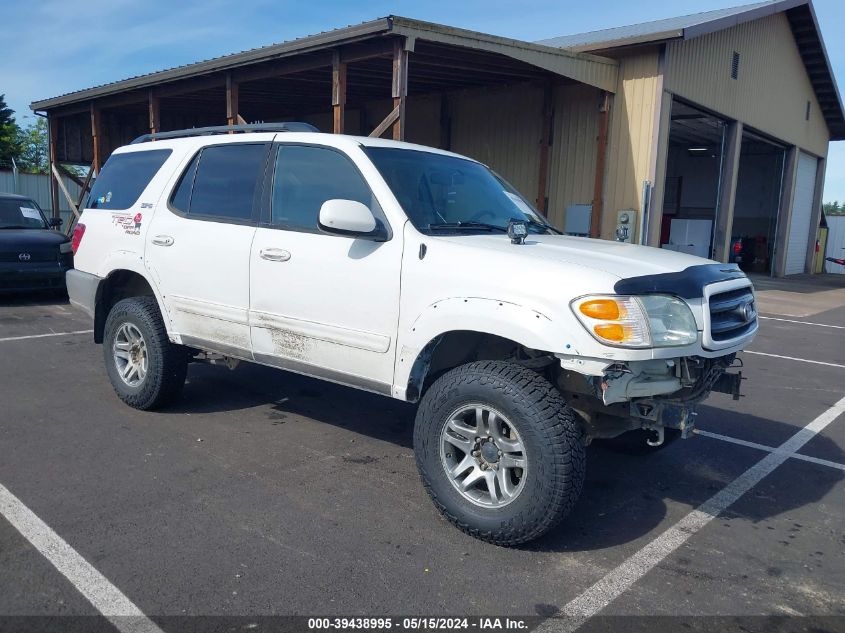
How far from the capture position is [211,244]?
4785mm

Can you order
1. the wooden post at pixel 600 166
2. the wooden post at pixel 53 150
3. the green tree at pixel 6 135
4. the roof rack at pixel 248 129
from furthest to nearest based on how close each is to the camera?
the green tree at pixel 6 135, the wooden post at pixel 53 150, the wooden post at pixel 600 166, the roof rack at pixel 248 129

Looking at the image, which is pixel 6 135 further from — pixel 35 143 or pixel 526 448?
pixel 526 448

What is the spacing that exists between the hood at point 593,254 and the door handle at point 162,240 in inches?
88.0

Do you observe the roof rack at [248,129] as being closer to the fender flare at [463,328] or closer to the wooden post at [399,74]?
the fender flare at [463,328]

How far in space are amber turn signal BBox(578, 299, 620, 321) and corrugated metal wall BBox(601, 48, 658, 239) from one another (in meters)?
12.2

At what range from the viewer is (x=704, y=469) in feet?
15.6

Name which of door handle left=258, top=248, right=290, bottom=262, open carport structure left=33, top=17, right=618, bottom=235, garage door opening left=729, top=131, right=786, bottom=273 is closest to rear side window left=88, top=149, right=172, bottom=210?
door handle left=258, top=248, right=290, bottom=262

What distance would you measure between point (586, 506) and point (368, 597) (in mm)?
1593

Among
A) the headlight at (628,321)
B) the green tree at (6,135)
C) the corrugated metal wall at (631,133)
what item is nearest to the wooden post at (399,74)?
the corrugated metal wall at (631,133)

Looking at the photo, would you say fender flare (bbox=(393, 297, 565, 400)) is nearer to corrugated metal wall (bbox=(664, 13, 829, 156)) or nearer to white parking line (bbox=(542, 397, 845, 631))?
white parking line (bbox=(542, 397, 845, 631))

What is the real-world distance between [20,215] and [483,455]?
11090 millimetres

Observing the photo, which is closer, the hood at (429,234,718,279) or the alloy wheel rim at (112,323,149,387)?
the hood at (429,234,718,279)

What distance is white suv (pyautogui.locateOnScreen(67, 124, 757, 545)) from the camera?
3328 millimetres

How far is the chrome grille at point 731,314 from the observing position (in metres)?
3.60
